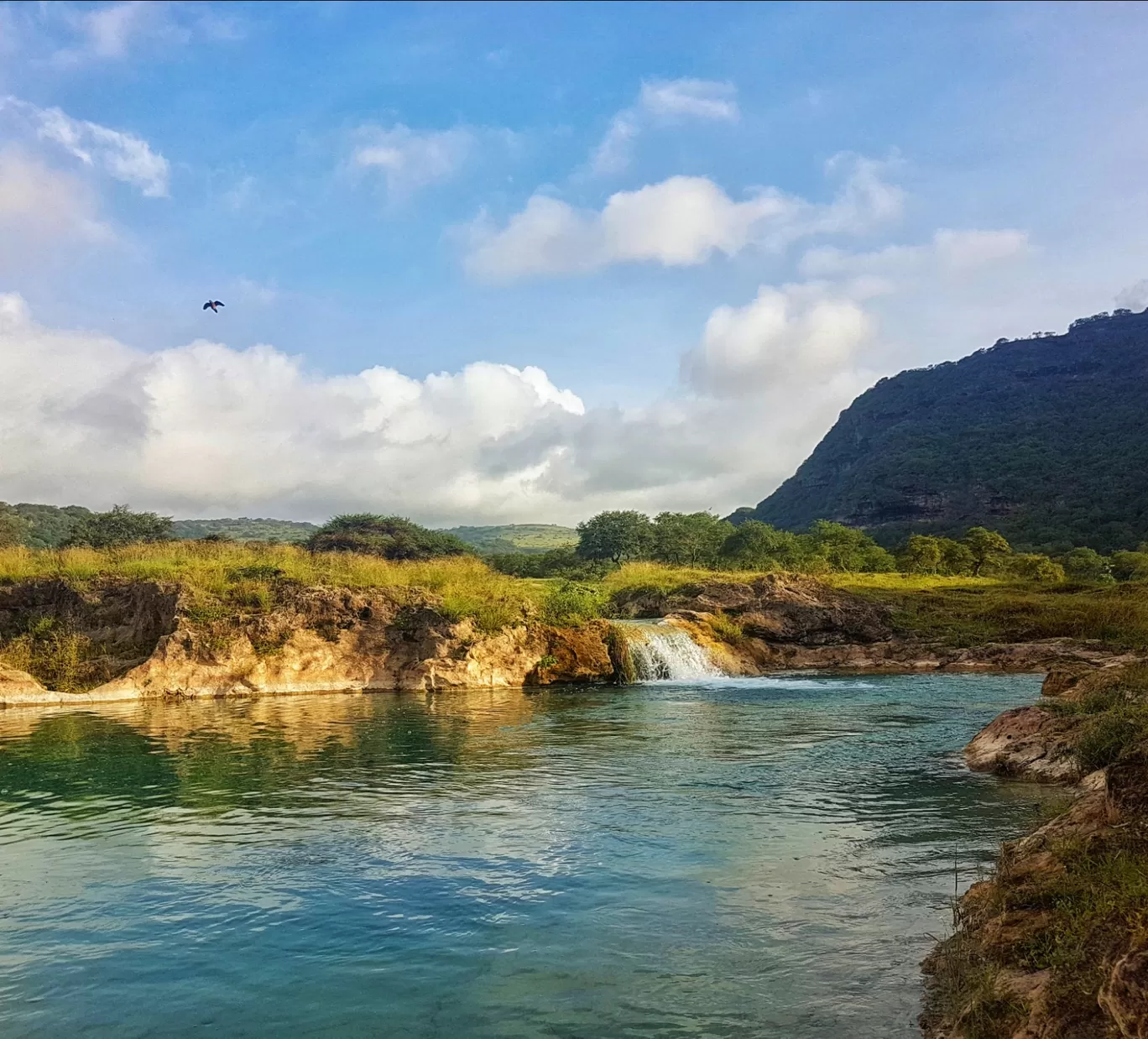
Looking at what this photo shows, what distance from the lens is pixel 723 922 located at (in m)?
8.38

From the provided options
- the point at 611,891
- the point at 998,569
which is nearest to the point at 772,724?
the point at 611,891

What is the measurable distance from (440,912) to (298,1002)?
2.15 metres

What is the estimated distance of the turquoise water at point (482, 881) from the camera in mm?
6785

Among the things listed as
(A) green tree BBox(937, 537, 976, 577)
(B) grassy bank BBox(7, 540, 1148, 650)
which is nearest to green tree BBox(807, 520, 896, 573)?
(A) green tree BBox(937, 537, 976, 577)

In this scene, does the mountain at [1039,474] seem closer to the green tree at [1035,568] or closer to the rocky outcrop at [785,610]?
the green tree at [1035,568]

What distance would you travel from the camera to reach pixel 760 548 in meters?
80.8

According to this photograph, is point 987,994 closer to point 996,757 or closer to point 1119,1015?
point 1119,1015

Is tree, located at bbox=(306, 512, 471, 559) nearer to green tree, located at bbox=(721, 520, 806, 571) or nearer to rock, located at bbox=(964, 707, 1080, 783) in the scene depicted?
green tree, located at bbox=(721, 520, 806, 571)

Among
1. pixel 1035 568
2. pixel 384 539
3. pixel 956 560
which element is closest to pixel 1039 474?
pixel 956 560

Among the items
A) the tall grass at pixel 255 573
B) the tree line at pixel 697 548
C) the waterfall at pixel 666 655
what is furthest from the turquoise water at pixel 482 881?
the tree line at pixel 697 548

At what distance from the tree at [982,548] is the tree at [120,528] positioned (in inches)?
2776

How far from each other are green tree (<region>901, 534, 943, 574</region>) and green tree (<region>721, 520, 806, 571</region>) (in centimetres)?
953

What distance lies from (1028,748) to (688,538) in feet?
252

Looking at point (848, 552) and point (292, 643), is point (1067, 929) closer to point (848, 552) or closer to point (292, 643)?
point (292, 643)
